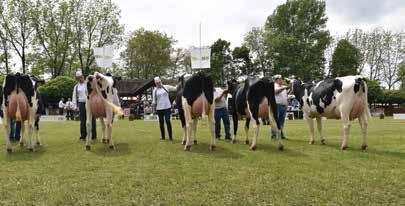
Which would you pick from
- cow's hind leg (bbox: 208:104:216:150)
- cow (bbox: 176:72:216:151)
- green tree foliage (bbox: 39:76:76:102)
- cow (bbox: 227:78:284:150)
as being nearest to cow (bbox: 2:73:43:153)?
cow (bbox: 176:72:216:151)

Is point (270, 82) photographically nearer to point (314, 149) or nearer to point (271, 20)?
point (314, 149)

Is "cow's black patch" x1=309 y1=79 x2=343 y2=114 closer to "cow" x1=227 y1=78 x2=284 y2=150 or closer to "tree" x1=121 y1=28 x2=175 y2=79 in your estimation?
"cow" x1=227 y1=78 x2=284 y2=150

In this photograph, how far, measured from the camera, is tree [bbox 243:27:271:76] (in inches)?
2854

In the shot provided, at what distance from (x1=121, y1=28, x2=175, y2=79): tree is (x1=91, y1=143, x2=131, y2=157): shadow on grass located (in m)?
58.9

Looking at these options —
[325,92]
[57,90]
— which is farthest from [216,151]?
[57,90]

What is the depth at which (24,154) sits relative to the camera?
1178 cm

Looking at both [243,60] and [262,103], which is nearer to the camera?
[262,103]

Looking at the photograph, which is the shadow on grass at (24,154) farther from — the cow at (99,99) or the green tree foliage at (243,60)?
the green tree foliage at (243,60)

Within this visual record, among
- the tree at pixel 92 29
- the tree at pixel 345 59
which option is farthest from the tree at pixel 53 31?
the tree at pixel 345 59

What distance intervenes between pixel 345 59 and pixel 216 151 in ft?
216

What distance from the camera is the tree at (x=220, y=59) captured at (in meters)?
71.6

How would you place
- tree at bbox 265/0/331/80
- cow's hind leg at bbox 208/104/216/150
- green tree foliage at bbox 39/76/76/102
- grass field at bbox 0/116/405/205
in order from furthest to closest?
tree at bbox 265/0/331/80
green tree foliage at bbox 39/76/76/102
cow's hind leg at bbox 208/104/216/150
grass field at bbox 0/116/405/205

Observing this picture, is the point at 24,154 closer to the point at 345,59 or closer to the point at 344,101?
the point at 344,101

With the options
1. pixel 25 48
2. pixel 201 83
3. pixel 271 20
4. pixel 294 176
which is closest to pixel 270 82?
pixel 201 83
